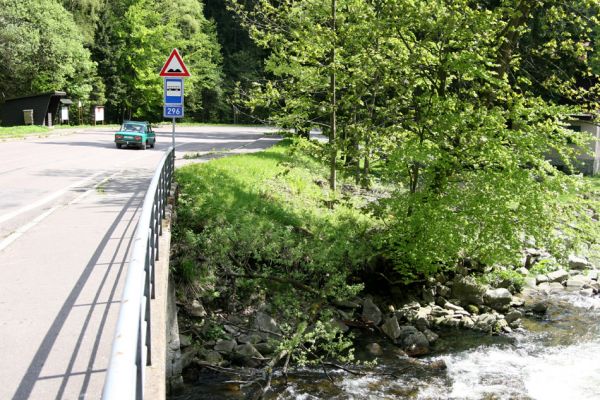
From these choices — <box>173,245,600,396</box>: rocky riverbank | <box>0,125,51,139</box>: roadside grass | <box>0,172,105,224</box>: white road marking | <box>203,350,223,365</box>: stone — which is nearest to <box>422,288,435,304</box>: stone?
<box>173,245,600,396</box>: rocky riverbank

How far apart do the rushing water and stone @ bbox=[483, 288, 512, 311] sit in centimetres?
113

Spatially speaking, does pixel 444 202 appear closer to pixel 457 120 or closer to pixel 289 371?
pixel 457 120

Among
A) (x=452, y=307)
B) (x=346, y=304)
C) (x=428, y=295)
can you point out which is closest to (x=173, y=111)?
(x=346, y=304)

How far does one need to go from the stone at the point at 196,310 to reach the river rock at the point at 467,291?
662 centimetres

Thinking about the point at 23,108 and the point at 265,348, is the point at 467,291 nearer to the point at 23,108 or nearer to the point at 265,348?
the point at 265,348

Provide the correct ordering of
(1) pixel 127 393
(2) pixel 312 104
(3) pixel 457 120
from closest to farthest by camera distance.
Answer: (1) pixel 127 393 → (3) pixel 457 120 → (2) pixel 312 104

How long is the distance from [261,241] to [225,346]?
3.19 meters

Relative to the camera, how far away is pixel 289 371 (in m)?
10.2

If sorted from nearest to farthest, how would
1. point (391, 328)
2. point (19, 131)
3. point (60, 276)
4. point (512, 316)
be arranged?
point (60, 276) < point (391, 328) < point (512, 316) < point (19, 131)

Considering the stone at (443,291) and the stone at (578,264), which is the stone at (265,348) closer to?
the stone at (443,291)

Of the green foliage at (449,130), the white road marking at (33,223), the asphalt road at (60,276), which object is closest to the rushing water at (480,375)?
the green foliage at (449,130)

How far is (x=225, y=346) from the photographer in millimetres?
10539

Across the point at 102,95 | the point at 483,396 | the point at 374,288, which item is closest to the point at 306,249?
the point at 374,288

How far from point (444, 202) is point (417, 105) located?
2.99m
